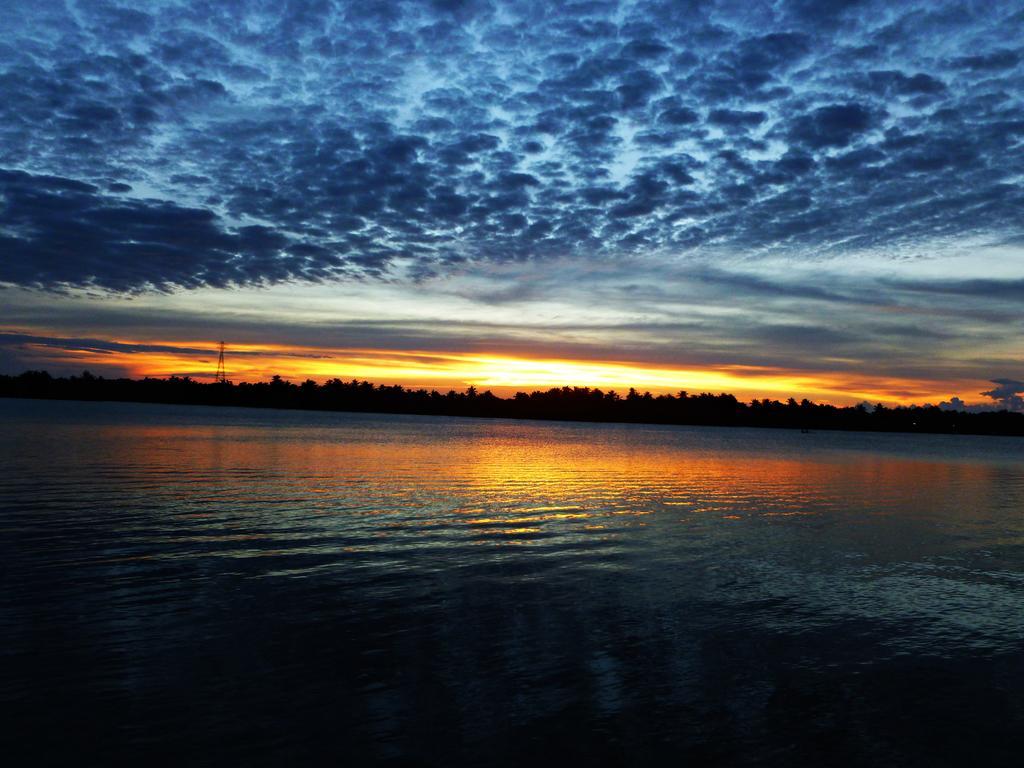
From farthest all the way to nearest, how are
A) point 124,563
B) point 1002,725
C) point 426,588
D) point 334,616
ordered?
point 124,563
point 426,588
point 334,616
point 1002,725

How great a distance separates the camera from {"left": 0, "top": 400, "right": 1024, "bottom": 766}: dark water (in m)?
9.50

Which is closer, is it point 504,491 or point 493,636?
point 493,636

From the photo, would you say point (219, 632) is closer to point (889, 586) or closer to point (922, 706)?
point (922, 706)

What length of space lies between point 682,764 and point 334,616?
7905mm

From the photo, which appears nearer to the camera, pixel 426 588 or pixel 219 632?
pixel 219 632

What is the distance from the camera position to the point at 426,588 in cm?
1691

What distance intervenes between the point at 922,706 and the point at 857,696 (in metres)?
0.89

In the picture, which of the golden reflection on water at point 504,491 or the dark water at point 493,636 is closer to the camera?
the dark water at point 493,636

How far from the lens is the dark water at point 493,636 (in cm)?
950

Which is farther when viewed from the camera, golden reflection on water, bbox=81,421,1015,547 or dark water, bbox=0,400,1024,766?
golden reflection on water, bbox=81,421,1015,547

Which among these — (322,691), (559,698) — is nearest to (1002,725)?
(559,698)

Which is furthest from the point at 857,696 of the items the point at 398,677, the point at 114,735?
the point at 114,735

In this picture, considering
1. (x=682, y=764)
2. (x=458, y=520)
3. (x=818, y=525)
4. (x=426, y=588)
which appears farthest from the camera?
(x=818, y=525)

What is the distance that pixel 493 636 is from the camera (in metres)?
13.6
